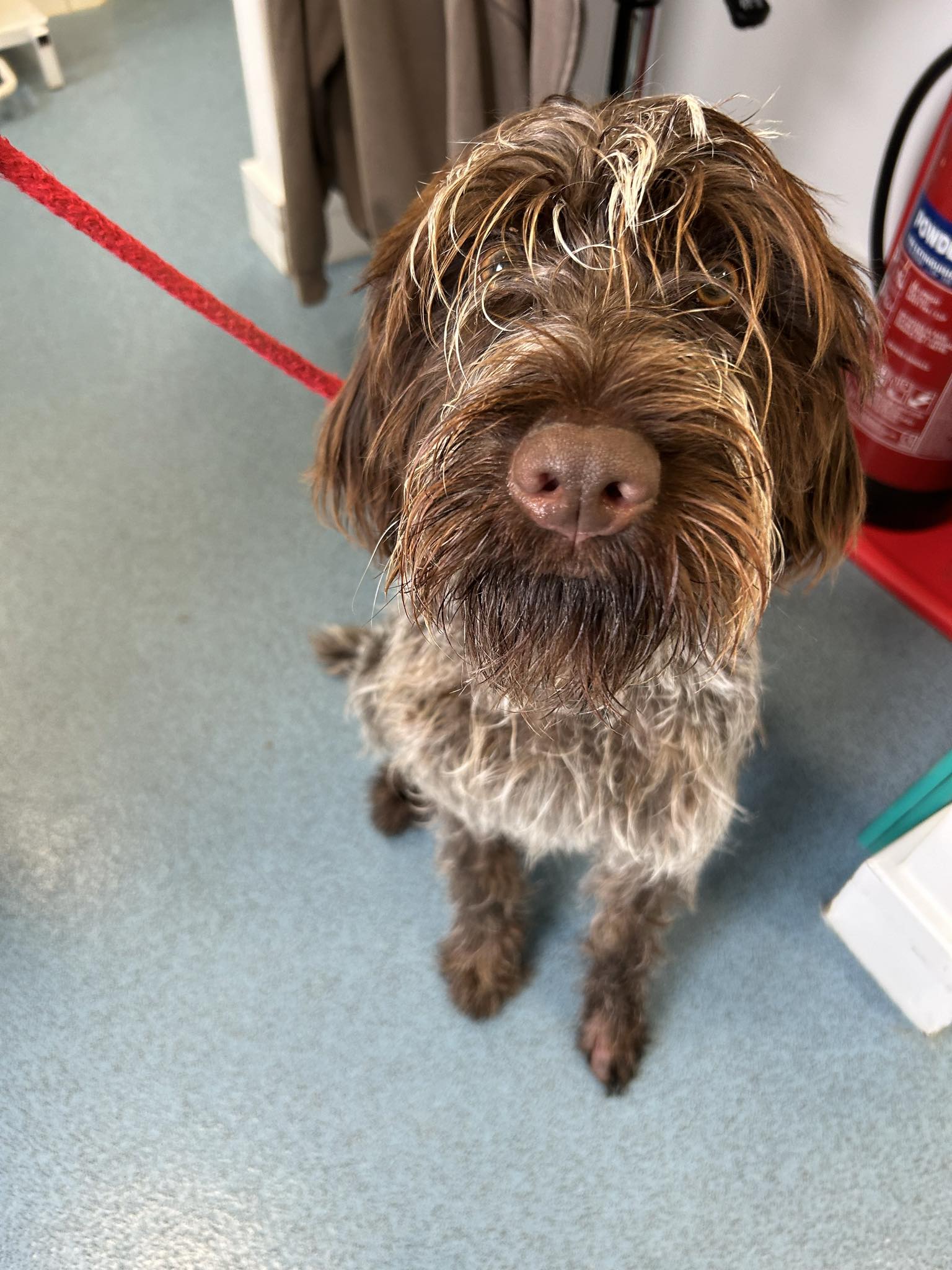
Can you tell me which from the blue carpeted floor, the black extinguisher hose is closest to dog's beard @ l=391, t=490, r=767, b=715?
the blue carpeted floor

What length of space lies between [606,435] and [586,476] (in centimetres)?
4

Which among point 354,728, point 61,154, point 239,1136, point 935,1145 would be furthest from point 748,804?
point 61,154

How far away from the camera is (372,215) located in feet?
6.16

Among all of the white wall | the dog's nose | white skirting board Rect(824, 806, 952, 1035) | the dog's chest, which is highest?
the dog's nose

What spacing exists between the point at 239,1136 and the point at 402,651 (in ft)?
2.54

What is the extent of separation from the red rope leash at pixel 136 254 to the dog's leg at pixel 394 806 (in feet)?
2.28

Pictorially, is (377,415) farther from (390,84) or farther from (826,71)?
(826,71)

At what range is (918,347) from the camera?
5.39 feet

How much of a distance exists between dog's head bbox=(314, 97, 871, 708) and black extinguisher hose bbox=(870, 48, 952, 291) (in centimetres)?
92

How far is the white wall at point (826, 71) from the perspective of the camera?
1.83 meters

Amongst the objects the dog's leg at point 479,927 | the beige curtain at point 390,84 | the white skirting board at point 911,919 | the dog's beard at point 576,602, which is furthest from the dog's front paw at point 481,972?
the beige curtain at point 390,84

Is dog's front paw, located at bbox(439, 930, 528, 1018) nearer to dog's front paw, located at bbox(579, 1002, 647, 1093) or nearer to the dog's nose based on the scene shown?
dog's front paw, located at bbox(579, 1002, 647, 1093)

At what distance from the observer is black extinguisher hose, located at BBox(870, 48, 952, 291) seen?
1.69 metres

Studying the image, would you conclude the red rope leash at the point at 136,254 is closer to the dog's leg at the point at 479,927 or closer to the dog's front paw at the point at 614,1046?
the dog's leg at the point at 479,927
